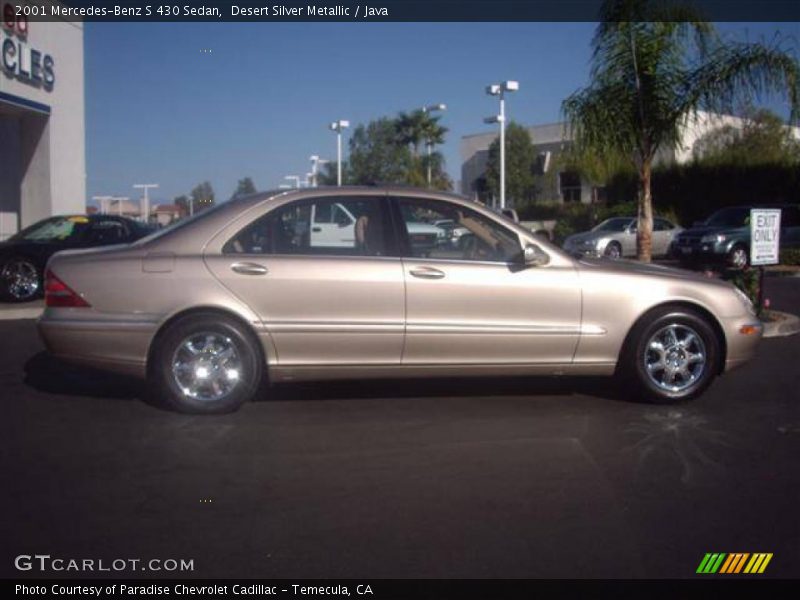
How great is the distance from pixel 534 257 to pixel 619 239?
18228mm

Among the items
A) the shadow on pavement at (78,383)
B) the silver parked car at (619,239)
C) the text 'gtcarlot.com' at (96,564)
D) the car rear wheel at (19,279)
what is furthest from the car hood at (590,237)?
the text 'gtcarlot.com' at (96,564)

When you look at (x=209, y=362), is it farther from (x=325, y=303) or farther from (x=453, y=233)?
(x=453, y=233)

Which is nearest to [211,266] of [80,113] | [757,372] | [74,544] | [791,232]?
[74,544]

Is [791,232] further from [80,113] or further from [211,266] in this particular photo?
[211,266]

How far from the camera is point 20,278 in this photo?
1281 cm

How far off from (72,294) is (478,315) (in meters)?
2.81

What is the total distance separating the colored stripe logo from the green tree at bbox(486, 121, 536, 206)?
38.7m

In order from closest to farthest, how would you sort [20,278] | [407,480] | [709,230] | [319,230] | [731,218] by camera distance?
1. [407,480]
2. [319,230]
3. [20,278]
4. [709,230]
5. [731,218]

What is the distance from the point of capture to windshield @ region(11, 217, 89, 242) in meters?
13.3

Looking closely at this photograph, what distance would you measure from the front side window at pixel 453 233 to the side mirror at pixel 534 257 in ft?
0.24

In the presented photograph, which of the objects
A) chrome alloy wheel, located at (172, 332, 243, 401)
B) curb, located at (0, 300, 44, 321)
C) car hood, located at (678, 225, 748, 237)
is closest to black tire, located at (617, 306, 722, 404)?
chrome alloy wheel, located at (172, 332, 243, 401)

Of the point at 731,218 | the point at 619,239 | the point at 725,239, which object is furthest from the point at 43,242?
the point at 731,218

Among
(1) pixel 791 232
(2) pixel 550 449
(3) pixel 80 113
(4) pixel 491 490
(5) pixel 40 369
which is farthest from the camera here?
(1) pixel 791 232

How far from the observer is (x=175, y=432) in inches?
230
